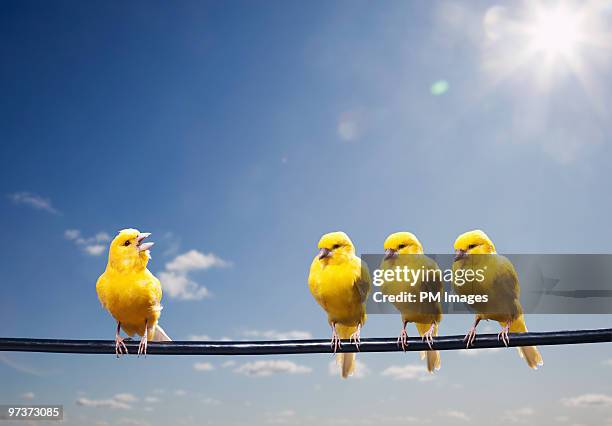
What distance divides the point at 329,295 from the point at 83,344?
163 centimetres

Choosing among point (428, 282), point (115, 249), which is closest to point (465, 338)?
point (428, 282)

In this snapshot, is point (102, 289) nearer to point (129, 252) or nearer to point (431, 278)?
point (129, 252)

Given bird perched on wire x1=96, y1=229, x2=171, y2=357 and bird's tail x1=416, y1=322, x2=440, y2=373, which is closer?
bird perched on wire x1=96, y1=229, x2=171, y2=357

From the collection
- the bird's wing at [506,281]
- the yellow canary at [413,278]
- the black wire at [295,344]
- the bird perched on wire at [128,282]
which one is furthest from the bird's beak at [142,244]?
the bird's wing at [506,281]

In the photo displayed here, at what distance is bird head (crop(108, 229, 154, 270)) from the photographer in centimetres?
419

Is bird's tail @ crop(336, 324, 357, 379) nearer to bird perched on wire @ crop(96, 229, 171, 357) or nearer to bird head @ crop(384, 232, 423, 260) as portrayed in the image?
bird head @ crop(384, 232, 423, 260)

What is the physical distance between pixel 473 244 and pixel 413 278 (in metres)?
0.48

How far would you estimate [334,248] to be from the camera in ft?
13.9

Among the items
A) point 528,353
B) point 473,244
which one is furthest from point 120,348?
point 528,353

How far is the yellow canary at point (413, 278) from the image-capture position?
416 centimetres

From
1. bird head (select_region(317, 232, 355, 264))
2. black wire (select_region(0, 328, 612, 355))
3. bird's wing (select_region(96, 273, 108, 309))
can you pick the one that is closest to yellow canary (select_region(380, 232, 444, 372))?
bird head (select_region(317, 232, 355, 264))

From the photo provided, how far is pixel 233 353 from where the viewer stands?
3256 millimetres

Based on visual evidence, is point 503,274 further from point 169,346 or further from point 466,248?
point 169,346

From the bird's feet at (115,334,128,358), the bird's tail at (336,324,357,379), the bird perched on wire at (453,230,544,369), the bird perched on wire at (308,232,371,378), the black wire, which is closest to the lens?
the black wire
